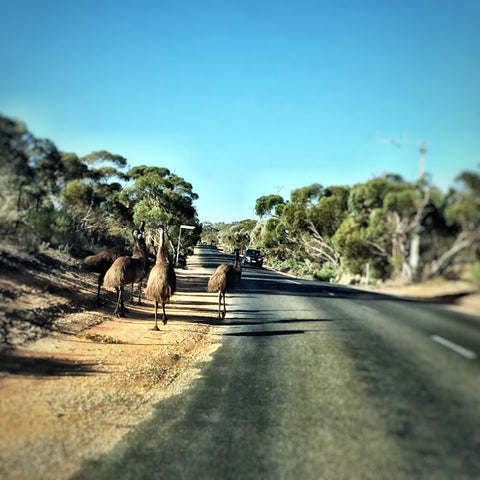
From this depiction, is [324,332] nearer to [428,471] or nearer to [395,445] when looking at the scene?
[395,445]

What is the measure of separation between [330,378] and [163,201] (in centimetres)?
2650

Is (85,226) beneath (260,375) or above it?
above

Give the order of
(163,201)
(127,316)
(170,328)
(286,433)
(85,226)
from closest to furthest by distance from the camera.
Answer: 1. (286,433)
2. (85,226)
3. (170,328)
4. (127,316)
5. (163,201)

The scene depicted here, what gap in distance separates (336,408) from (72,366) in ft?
20.1

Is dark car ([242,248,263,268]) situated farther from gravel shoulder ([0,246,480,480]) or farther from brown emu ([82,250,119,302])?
brown emu ([82,250,119,302])

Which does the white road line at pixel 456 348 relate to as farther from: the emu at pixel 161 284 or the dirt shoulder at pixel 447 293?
the emu at pixel 161 284

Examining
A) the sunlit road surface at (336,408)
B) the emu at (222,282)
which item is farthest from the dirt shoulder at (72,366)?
the emu at (222,282)

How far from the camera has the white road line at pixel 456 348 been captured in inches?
69.3

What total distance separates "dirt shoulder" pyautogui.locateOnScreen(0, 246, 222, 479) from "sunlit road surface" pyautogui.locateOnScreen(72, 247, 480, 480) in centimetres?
53

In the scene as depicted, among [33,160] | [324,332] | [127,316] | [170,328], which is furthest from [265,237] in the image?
[127,316]

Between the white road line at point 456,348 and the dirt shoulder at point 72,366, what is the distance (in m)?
3.93

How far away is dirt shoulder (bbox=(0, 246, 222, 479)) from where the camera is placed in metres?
4.53

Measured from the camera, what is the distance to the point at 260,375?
5266 millimetres

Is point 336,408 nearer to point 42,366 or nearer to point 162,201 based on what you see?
point 42,366
